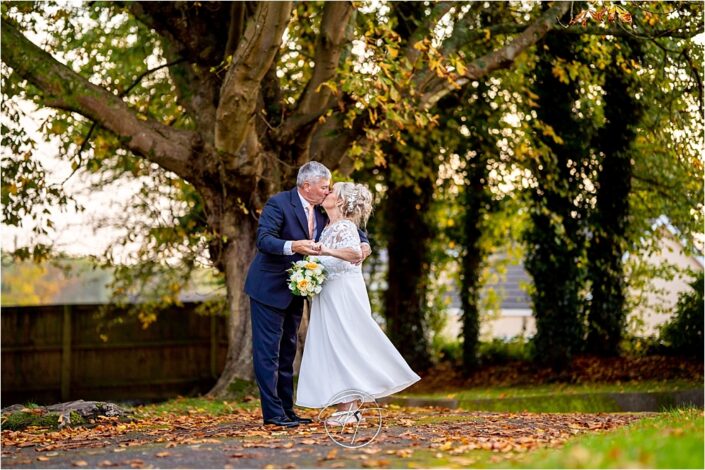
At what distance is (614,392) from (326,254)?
332 inches

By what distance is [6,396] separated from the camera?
60.8 ft

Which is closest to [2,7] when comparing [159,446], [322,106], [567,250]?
[322,106]

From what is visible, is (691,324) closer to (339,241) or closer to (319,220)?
(319,220)

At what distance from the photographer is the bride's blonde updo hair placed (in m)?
8.21

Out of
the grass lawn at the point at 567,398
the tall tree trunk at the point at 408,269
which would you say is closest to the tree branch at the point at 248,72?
the grass lawn at the point at 567,398

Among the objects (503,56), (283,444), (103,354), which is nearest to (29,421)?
(283,444)

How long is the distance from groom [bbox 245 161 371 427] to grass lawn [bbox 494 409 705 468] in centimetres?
291

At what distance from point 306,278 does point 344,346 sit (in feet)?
2.35

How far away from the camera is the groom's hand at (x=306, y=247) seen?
796 centimetres

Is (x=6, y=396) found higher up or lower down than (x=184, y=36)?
lower down

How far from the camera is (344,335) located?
822cm

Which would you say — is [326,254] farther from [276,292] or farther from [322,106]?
[322,106]

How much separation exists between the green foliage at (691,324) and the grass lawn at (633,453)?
38.9 feet

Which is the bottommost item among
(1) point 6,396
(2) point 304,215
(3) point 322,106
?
(1) point 6,396
